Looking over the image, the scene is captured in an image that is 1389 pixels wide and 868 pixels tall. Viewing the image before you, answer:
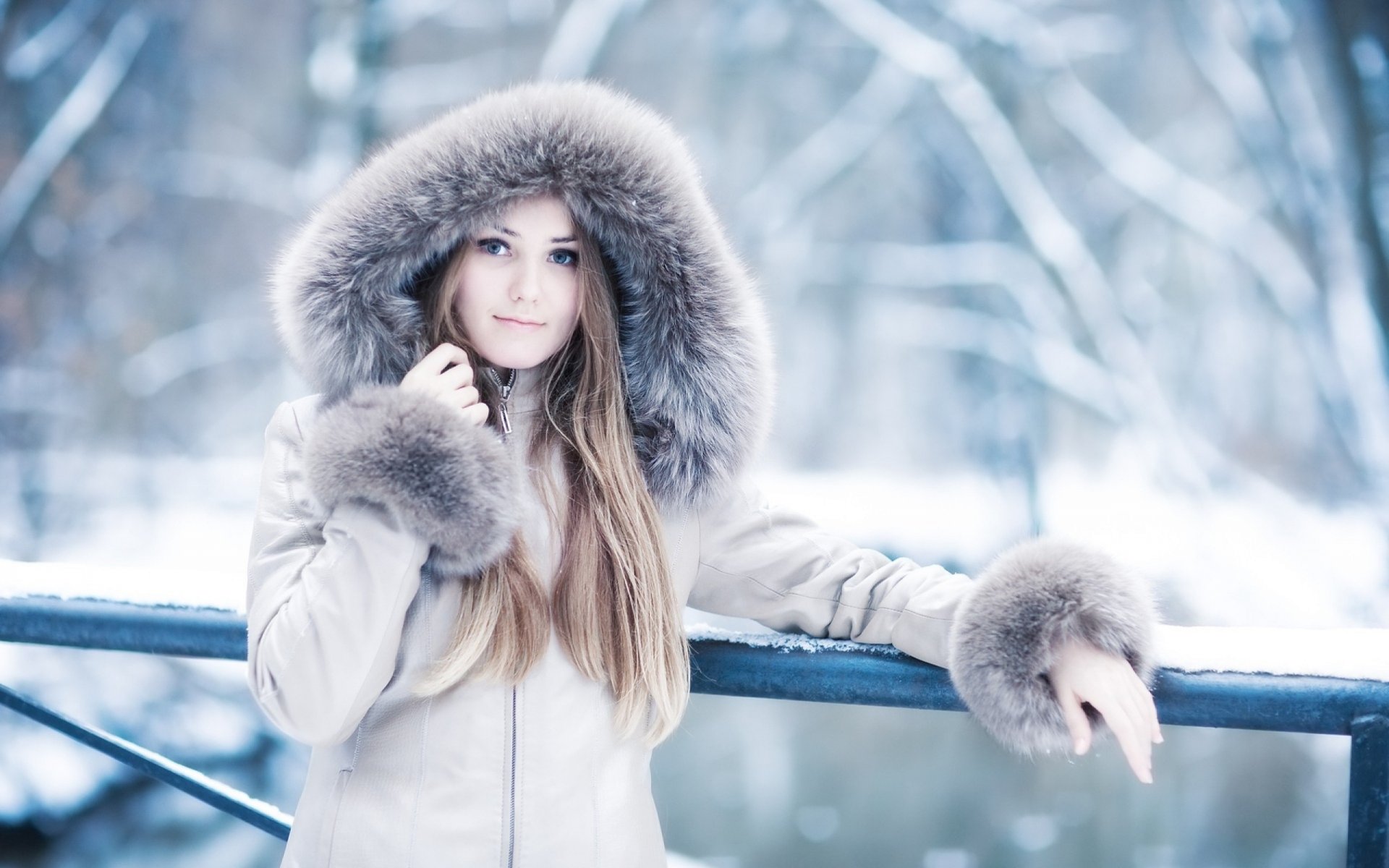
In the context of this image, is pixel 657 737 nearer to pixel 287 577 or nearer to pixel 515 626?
pixel 515 626

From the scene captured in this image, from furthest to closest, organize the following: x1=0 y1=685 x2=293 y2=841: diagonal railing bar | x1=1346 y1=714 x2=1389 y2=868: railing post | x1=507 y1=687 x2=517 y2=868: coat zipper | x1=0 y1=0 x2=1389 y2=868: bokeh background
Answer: x1=0 y1=0 x2=1389 y2=868: bokeh background
x1=0 y1=685 x2=293 y2=841: diagonal railing bar
x1=507 y1=687 x2=517 y2=868: coat zipper
x1=1346 y1=714 x2=1389 y2=868: railing post

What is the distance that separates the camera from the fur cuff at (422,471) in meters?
0.66

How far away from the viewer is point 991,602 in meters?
0.67

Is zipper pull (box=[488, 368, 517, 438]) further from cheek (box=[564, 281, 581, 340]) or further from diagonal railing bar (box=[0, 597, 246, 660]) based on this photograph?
diagonal railing bar (box=[0, 597, 246, 660])

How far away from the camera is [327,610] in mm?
627

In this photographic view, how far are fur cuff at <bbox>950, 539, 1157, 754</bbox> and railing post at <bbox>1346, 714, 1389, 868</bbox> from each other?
0.12 m

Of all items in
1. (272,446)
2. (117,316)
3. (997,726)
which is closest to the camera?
(997,726)

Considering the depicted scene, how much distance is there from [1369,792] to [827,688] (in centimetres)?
33

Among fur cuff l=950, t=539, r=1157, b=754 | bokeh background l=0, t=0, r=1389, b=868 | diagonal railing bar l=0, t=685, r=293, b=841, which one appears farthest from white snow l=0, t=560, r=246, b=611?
bokeh background l=0, t=0, r=1389, b=868

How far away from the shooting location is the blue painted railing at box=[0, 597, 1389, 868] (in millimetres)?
584

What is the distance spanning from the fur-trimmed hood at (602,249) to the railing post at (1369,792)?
476 mm

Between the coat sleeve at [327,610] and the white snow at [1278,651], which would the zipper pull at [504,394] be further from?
the white snow at [1278,651]

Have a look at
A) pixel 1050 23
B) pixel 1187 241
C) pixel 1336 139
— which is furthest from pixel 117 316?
pixel 1336 139

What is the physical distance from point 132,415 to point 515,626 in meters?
3.27
